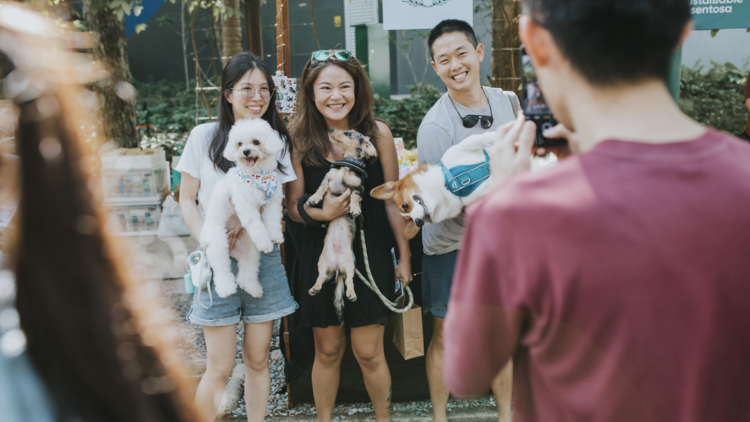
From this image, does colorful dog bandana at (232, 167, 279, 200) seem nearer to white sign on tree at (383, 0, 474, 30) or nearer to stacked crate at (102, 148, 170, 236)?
white sign on tree at (383, 0, 474, 30)

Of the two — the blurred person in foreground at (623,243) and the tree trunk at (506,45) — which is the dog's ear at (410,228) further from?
the tree trunk at (506,45)

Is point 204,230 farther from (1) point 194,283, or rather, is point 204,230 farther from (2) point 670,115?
(2) point 670,115

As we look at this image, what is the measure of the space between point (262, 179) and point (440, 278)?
3.86 feet

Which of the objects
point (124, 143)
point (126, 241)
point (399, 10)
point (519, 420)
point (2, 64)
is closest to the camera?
point (2, 64)

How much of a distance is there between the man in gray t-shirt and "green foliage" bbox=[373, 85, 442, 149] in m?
7.54

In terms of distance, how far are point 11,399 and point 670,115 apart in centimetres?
114

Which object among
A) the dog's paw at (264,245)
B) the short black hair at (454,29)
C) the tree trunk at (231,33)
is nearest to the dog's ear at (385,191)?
the dog's paw at (264,245)

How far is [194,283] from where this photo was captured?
265 centimetres

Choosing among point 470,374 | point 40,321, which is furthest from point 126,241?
point 470,374

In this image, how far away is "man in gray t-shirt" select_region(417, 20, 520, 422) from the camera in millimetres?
2828

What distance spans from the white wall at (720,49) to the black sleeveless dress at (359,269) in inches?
391

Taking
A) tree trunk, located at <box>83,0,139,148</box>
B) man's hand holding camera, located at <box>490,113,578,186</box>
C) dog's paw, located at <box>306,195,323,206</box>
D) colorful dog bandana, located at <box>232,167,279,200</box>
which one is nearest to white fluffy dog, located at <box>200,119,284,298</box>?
colorful dog bandana, located at <box>232,167,279,200</box>

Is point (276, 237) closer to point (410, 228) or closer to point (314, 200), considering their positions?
point (314, 200)

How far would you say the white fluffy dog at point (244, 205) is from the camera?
2631 mm
